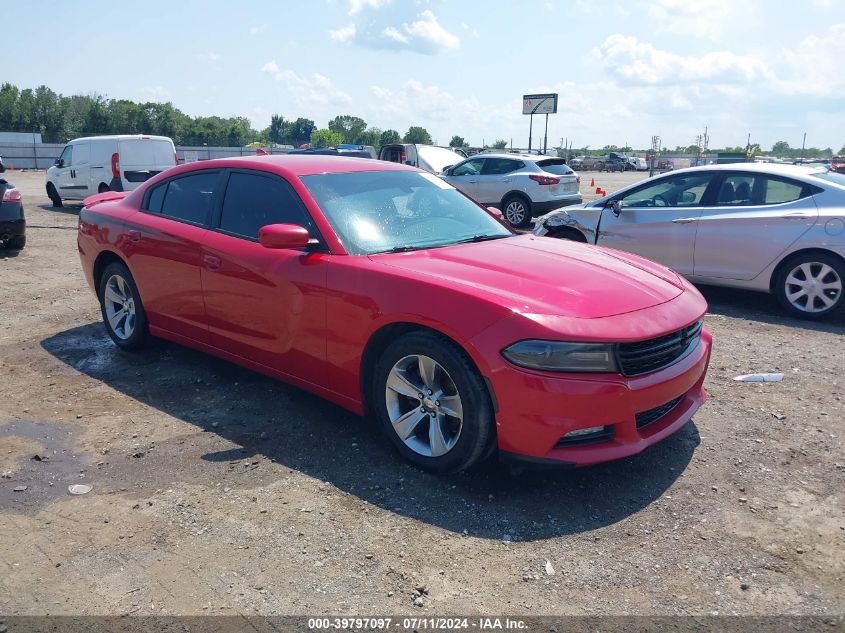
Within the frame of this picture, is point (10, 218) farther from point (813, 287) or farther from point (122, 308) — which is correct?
point (813, 287)

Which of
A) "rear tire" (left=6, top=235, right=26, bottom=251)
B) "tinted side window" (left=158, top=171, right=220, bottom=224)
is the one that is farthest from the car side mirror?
"rear tire" (left=6, top=235, right=26, bottom=251)

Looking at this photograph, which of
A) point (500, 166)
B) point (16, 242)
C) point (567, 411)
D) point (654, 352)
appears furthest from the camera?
point (500, 166)

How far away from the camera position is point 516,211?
610 inches

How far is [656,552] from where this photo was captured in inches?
122

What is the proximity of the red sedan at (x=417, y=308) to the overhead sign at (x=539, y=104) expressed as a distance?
1335 inches

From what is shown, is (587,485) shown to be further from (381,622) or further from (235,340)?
(235,340)

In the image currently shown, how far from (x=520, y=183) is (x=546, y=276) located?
11.8 m

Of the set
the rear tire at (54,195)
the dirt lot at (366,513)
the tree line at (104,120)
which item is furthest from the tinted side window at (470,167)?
the tree line at (104,120)

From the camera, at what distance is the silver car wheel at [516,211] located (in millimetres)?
15383

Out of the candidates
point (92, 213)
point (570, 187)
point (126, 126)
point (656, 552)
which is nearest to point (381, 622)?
point (656, 552)

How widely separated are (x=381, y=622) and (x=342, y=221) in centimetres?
243

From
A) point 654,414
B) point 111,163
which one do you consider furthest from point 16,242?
point 654,414

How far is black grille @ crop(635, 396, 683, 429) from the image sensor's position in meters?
3.62

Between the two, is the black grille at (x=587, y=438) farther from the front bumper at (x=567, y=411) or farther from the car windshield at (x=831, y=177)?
the car windshield at (x=831, y=177)
